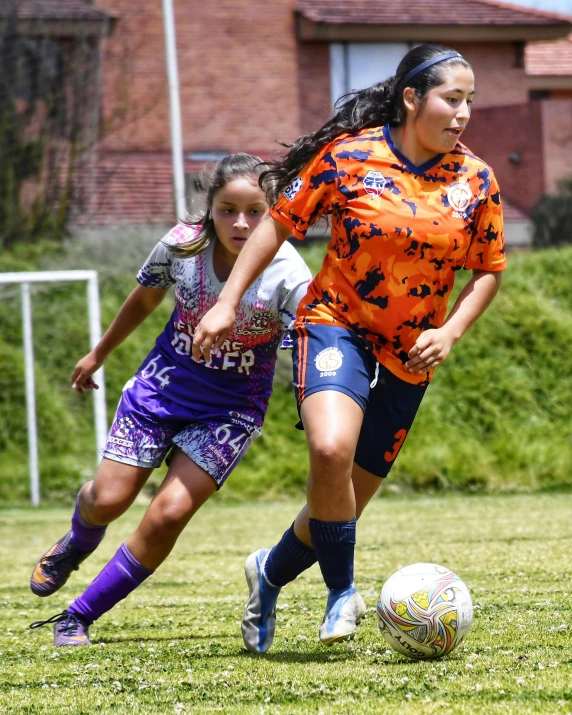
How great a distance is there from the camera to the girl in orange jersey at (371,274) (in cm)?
354

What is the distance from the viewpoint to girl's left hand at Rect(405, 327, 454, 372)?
353 cm

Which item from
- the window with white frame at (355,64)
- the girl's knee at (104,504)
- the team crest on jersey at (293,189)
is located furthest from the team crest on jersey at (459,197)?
the window with white frame at (355,64)

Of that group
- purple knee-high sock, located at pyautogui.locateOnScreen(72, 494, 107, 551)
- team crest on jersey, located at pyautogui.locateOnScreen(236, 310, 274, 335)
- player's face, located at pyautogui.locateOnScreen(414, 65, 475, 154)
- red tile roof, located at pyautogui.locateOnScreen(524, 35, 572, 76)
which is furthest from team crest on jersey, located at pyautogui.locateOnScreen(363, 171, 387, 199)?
red tile roof, located at pyautogui.locateOnScreen(524, 35, 572, 76)

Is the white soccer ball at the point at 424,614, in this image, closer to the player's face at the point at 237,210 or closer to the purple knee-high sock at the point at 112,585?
the purple knee-high sock at the point at 112,585

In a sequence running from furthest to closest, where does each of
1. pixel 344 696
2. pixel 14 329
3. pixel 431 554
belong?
1. pixel 14 329
2. pixel 431 554
3. pixel 344 696

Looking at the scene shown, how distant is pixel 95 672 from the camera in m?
3.51

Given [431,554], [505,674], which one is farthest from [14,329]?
[505,674]

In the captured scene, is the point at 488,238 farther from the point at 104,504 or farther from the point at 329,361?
the point at 104,504

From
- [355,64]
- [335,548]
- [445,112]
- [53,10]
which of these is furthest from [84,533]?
[355,64]

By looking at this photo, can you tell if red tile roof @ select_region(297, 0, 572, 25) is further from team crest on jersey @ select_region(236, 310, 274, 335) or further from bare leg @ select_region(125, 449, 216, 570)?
bare leg @ select_region(125, 449, 216, 570)

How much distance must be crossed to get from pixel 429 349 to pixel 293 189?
2.34 ft

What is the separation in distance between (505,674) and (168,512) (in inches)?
57.0

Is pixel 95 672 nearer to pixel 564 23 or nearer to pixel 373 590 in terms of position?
pixel 373 590

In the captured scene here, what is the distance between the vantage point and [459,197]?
3.66m
